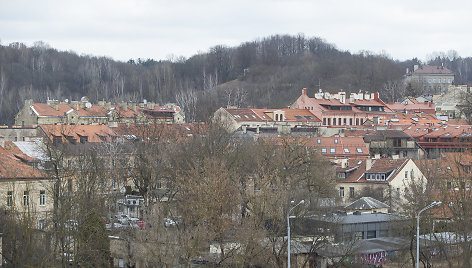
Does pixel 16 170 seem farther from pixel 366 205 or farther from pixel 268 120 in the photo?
pixel 268 120

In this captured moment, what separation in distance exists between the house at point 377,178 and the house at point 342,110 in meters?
44.0

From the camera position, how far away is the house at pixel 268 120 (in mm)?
95750

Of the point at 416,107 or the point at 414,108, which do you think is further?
A: the point at 416,107

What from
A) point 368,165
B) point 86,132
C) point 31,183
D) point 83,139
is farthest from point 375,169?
point 86,132

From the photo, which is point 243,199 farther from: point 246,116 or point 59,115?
point 59,115

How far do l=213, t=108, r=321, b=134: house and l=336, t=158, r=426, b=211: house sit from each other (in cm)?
2925

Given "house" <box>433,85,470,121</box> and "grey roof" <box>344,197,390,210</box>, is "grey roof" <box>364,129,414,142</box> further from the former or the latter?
"house" <box>433,85,470,121</box>

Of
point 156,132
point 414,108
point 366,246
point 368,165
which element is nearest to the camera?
point 366,246

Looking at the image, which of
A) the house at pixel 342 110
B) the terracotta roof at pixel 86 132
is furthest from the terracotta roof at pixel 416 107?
the terracotta roof at pixel 86 132

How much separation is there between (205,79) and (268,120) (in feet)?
301

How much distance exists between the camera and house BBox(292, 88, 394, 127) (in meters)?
109

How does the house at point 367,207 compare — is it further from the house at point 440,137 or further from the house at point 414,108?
the house at point 414,108

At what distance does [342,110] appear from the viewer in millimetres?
111125

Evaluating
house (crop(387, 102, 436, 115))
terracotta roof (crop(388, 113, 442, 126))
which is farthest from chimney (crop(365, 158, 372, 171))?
house (crop(387, 102, 436, 115))
